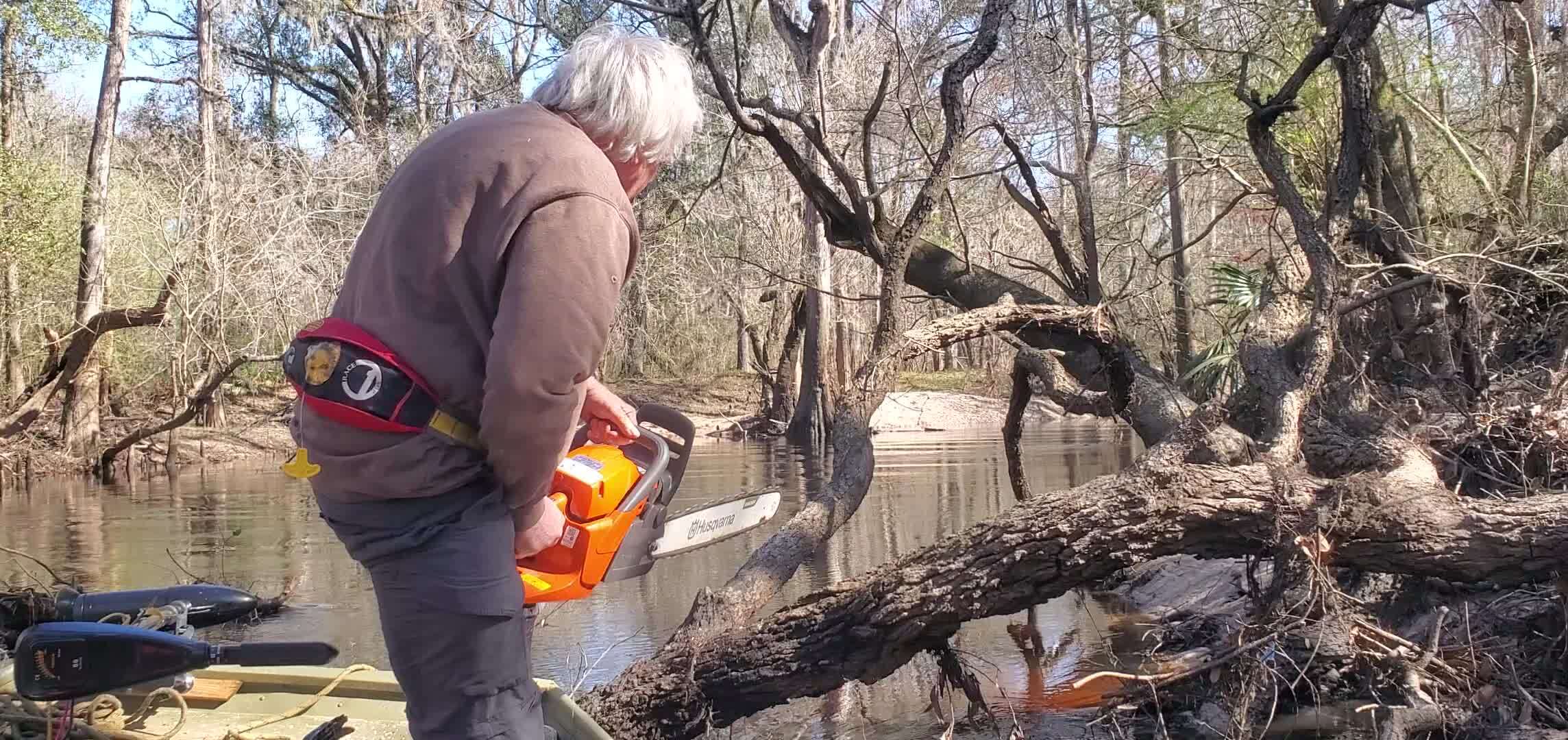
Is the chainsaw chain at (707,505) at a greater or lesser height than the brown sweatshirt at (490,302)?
lesser

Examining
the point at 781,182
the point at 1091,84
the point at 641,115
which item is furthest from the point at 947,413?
the point at 641,115

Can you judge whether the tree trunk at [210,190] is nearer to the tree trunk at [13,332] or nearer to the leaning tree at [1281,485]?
the tree trunk at [13,332]

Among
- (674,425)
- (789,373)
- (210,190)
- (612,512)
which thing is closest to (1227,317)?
(674,425)

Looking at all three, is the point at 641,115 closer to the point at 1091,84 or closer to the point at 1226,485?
the point at 1226,485

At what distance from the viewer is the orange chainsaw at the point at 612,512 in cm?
257

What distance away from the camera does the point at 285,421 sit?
1368cm

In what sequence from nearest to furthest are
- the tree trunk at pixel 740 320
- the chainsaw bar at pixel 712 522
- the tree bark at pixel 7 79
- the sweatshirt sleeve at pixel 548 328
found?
the sweatshirt sleeve at pixel 548 328
the chainsaw bar at pixel 712 522
the tree bark at pixel 7 79
the tree trunk at pixel 740 320

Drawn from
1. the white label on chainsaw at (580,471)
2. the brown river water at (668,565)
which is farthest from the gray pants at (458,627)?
the brown river water at (668,565)

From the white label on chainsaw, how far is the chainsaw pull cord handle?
0.09 m

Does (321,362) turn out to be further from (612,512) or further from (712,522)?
(712,522)

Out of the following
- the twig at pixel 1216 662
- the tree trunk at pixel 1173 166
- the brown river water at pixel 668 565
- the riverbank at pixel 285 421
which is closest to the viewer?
the twig at pixel 1216 662

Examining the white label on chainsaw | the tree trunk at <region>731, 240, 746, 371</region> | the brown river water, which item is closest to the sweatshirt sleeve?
the white label on chainsaw

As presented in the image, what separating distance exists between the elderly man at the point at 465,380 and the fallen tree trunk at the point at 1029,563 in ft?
6.90

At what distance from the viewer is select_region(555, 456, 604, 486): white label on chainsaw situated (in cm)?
260
